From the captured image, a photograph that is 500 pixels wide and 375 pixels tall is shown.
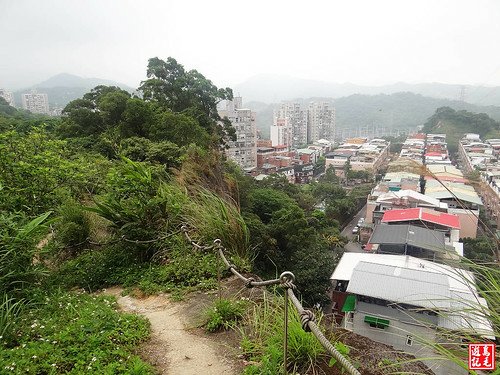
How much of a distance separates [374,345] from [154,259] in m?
2.20

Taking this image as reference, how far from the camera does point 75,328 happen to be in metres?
2.10

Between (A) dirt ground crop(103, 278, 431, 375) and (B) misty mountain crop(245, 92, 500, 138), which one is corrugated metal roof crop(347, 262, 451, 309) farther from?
(B) misty mountain crop(245, 92, 500, 138)

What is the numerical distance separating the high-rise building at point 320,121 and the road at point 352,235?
129 ft

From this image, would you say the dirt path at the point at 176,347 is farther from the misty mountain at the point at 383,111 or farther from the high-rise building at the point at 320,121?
the misty mountain at the point at 383,111

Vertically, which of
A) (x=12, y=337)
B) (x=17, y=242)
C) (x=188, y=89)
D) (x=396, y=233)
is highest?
(x=188, y=89)

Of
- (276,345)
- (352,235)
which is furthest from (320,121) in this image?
(276,345)

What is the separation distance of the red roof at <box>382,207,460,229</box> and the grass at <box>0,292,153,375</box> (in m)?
14.8

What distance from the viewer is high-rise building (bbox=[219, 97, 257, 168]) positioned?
36188mm

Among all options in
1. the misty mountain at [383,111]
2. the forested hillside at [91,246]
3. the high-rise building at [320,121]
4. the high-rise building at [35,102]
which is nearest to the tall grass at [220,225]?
the forested hillside at [91,246]

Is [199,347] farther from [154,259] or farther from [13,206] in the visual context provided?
[13,206]

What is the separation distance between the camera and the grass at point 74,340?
5.84 ft

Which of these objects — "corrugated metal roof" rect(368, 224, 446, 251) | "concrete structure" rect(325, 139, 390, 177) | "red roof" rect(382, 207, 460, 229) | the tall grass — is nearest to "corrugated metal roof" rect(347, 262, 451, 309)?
"corrugated metal roof" rect(368, 224, 446, 251)

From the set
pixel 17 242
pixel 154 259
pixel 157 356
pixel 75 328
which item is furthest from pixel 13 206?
pixel 157 356

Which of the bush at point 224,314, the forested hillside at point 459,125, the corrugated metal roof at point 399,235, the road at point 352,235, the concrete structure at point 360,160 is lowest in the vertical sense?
the road at point 352,235
